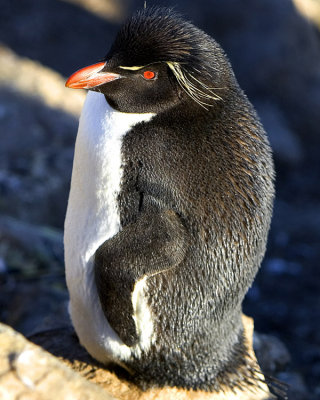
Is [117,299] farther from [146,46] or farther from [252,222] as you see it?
[146,46]

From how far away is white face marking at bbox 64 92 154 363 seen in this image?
6.99ft

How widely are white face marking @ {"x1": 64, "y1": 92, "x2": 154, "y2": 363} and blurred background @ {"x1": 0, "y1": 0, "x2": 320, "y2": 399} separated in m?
0.73

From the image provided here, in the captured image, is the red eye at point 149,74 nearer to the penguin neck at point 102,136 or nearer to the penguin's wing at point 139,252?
the penguin neck at point 102,136

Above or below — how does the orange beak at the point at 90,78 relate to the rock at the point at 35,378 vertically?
above

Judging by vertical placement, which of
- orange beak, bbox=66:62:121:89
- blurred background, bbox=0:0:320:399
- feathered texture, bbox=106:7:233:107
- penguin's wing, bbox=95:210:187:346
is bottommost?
blurred background, bbox=0:0:320:399

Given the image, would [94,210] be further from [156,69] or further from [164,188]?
[156,69]

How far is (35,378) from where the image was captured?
4.45ft

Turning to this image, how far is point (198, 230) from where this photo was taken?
2.13 metres

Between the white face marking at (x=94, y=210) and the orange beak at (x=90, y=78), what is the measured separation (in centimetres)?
11

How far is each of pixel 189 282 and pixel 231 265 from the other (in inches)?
6.1

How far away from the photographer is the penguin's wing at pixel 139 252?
2082 mm

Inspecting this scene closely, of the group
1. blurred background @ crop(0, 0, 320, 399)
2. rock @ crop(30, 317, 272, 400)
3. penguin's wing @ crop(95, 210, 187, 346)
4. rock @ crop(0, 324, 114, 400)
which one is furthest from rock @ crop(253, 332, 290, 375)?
rock @ crop(0, 324, 114, 400)

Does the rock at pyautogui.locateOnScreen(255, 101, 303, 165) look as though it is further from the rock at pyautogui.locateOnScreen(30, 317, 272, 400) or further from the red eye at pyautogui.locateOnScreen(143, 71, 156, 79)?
the red eye at pyautogui.locateOnScreen(143, 71, 156, 79)

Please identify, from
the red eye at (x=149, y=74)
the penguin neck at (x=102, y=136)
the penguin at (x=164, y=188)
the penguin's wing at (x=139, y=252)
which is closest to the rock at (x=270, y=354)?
the penguin at (x=164, y=188)
